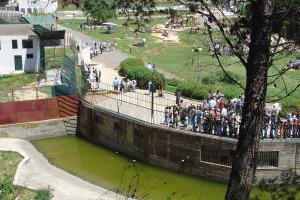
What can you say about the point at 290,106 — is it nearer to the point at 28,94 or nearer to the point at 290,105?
the point at 290,105

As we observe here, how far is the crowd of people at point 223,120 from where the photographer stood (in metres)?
24.2

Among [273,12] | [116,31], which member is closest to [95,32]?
[116,31]

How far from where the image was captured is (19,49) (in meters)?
44.2

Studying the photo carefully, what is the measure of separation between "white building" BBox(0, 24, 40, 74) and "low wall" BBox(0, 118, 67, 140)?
45.1 ft

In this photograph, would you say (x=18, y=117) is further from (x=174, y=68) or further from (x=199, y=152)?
(x=174, y=68)

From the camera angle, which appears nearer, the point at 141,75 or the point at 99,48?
the point at 141,75

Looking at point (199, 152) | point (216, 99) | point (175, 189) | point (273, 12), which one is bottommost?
point (175, 189)

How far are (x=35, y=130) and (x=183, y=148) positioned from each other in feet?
33.8

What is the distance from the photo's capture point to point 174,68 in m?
44.3

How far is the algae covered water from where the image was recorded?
24.5m

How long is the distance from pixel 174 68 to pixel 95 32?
21468mm

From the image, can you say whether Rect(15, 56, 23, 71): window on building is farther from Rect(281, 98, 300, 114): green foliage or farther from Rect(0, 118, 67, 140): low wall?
Rect(281, 98, 300, 114): green foliage

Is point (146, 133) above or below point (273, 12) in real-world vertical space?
below

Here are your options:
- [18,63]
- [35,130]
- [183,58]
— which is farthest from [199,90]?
[18,63]
